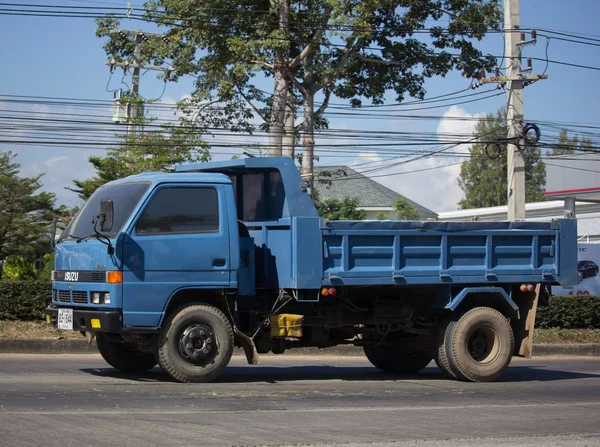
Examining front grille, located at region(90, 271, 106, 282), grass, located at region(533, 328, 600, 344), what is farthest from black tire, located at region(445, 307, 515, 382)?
grass, located at region(533, 328, 600, 344)

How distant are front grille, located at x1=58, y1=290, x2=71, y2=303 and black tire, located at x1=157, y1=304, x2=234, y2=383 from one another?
48.7 inches

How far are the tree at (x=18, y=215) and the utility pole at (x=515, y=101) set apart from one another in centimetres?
1762

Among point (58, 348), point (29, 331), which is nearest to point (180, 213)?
point (58, 348)

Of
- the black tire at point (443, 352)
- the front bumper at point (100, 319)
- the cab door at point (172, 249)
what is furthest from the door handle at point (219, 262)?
the black tire at point (443, 352)

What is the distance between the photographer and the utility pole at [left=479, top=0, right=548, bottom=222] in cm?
2197

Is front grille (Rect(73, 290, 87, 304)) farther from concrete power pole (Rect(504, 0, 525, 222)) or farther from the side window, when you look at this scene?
concrete power pole (Rect(504, 0, 525, 222))

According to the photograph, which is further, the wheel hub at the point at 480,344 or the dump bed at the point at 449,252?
the wheel hub at the point at 480,344

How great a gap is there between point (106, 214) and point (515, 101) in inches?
604

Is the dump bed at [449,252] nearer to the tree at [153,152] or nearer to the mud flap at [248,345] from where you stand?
the mud flap at [248,345]

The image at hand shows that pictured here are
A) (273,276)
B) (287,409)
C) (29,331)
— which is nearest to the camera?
(287,409)

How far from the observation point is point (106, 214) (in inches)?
378

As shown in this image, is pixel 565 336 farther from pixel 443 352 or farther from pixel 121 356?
pixel 121 356

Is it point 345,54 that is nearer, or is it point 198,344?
point 198,344

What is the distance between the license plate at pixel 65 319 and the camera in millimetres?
9962
